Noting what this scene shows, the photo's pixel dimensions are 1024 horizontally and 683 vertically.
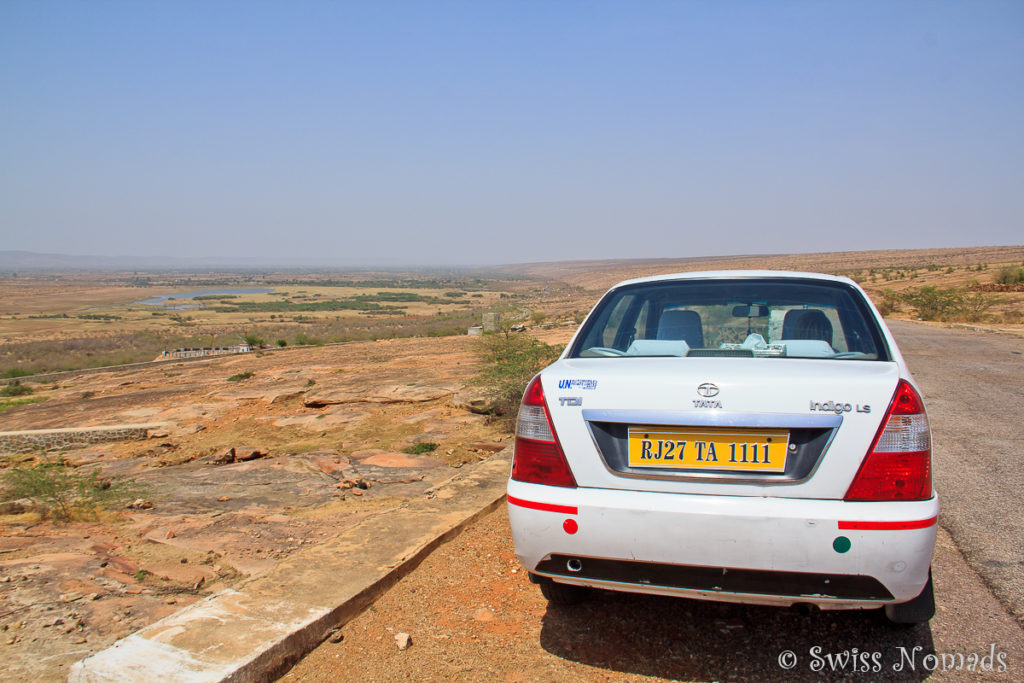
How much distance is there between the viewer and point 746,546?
7.65 feet

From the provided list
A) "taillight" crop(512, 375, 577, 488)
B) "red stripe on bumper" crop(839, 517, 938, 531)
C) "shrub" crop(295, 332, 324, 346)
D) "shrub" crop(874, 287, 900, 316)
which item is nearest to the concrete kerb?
"taillight" crop(512, 375, 577, 488)

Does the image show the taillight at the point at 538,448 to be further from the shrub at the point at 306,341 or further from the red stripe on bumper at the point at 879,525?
the shrub at the point at 306,341

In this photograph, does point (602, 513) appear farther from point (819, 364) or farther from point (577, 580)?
point (819, 364)

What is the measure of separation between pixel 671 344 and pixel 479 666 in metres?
1.71

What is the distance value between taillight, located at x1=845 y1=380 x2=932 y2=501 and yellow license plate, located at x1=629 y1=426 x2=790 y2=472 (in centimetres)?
28

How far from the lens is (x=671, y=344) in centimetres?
327

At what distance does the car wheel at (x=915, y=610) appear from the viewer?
2625mm

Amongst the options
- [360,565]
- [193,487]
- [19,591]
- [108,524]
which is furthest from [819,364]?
[193,487]

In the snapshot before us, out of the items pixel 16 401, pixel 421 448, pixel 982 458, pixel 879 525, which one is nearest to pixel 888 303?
pixel 982 458

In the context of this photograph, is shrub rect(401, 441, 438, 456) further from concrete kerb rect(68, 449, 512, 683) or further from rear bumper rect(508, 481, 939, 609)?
rear bumper rect(508, 481, 939, 609)

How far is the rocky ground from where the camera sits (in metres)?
3.24

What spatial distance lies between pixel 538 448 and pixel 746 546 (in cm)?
86

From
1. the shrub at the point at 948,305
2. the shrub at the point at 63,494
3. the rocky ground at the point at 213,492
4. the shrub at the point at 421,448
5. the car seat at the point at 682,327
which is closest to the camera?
the rocky ground at the point at 213,492

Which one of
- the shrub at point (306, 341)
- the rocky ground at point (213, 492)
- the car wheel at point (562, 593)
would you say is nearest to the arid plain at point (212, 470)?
the rocky ground at point (213, 492)
